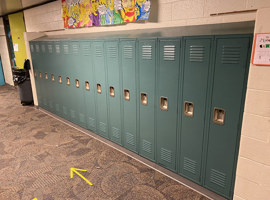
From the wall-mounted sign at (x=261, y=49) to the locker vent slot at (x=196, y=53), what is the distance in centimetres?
52

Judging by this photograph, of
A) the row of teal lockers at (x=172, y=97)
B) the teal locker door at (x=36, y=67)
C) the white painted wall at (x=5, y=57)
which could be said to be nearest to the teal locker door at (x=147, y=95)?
the row of teal lockers at (x=172, y=97)

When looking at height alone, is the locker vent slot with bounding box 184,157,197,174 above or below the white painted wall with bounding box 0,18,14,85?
below

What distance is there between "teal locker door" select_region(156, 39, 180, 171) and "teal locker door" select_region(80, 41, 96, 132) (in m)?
1.30

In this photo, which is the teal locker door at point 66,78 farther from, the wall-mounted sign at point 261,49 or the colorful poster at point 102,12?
the wall-mounted sign at point 261,49

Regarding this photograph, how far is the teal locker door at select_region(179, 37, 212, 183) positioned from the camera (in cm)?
190

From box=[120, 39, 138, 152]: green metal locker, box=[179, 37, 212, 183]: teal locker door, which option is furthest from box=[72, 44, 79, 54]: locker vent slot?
box=[179, 37, 212, 183]: teal locker door

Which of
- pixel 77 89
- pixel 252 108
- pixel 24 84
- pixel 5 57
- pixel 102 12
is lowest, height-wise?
pixel 24 84

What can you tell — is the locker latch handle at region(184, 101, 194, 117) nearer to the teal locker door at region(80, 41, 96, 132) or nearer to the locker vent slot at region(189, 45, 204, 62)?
the locker vent slot at region(189, 45, 204, 62)

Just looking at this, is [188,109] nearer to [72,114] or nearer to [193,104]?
[193,104]

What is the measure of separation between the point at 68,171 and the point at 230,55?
228cm

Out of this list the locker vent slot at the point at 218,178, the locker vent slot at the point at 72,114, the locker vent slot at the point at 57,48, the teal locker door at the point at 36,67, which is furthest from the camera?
the teal locker door at the point at 36,67

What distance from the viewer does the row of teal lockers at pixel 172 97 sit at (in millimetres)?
1806

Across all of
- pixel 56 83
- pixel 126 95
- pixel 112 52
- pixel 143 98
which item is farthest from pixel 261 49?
pixel 56 83

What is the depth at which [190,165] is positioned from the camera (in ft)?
7.29
